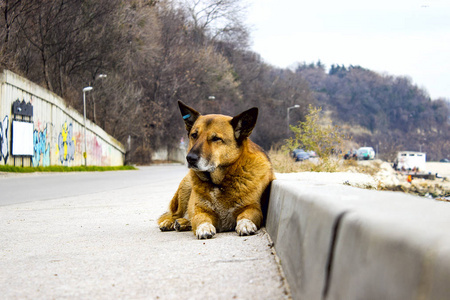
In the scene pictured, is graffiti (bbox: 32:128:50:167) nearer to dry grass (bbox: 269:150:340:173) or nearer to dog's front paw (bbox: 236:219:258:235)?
dry grass (bbox: 269:150:340:173)

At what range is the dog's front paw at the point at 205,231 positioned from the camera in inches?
193

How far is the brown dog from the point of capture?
17.0ft

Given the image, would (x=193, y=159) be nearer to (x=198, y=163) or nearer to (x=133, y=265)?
(x=198, y=163)

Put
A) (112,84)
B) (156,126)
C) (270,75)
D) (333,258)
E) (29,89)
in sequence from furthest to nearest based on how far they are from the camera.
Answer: (270,75)
(156,126)
(112,84)
(29,89)
(333,258)

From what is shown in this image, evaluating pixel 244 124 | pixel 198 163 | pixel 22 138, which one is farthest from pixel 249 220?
pixel 22 138

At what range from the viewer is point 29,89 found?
3017cm

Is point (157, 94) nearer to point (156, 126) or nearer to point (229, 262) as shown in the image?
point (156, 126)

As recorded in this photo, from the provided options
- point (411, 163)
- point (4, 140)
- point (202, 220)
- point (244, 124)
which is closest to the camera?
point (202, 220)

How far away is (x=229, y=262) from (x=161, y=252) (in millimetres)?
832

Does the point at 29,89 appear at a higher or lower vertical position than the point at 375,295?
higher

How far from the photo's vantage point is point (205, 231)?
4.89 meters

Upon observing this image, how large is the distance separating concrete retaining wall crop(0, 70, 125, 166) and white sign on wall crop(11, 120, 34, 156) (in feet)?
0.18

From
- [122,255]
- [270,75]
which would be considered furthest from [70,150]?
[270,75]

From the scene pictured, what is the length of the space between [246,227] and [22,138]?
87.2 feet
